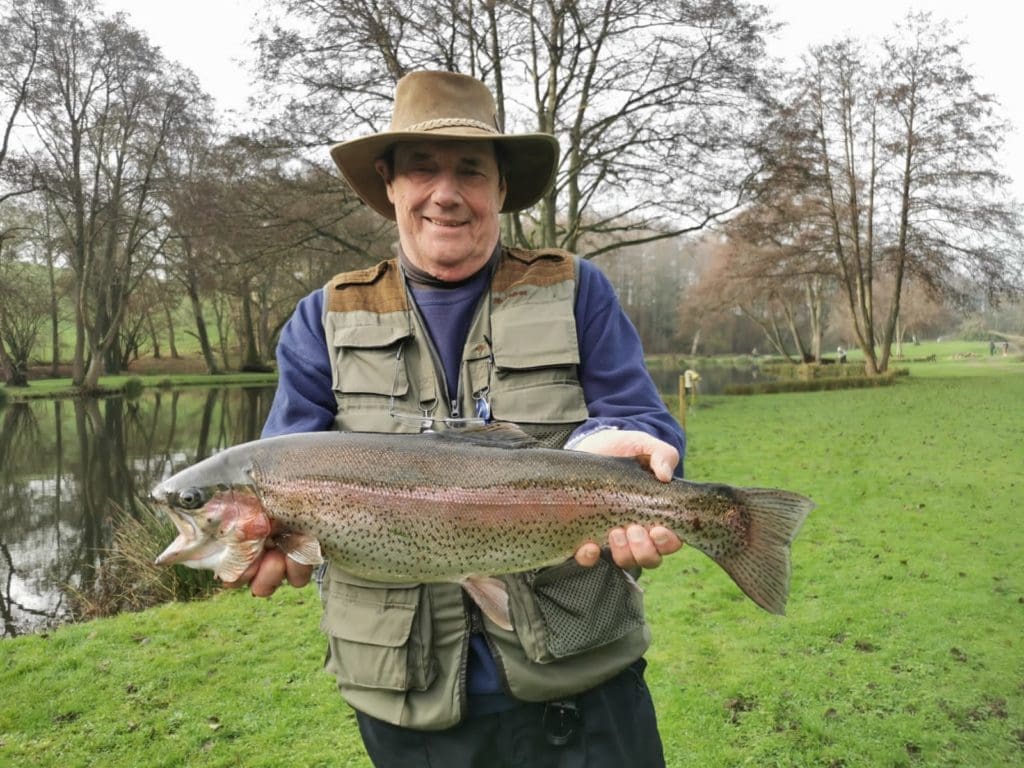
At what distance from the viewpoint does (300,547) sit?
7.34 feet

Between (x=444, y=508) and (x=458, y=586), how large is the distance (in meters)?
0.30

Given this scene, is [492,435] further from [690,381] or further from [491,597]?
[690,381]

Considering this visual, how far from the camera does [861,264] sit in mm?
36031

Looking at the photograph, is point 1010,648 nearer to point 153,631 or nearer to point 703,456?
point 153,631

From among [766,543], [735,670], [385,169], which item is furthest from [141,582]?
[766,543]

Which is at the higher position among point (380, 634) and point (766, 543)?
point (766, 543)

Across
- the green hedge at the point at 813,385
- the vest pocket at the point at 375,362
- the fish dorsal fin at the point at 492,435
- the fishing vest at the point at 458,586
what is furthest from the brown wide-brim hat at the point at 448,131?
the green hedge at the point at 813,385

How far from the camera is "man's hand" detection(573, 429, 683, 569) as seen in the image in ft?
7.20

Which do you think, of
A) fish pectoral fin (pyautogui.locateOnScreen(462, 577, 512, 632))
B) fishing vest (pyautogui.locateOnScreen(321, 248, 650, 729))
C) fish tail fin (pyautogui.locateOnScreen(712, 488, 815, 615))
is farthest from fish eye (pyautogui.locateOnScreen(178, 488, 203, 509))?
fish tail fin (pyautogui.locateOnScreen(712, 488, 815, 615))

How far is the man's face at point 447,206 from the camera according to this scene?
2.48 metres

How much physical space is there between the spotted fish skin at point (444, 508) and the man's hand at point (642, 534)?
42 millimetres

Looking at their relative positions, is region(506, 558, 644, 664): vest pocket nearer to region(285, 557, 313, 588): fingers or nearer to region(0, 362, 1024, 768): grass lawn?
region(285, 557, 313, 588): fingers

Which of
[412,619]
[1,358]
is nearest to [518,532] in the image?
[412,619]

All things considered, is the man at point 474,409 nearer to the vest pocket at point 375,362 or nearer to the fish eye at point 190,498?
the vest pocket at point 375,362
